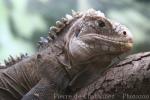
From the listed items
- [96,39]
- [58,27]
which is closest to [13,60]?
[58,27]

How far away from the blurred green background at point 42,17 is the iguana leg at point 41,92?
93 centimetres

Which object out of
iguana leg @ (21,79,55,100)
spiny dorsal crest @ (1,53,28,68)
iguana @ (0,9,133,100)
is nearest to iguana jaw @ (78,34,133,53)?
iguana @ (0,9,133,100)

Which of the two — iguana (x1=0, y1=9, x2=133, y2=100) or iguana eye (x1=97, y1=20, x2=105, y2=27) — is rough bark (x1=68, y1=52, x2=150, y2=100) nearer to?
iguana (x1=0, y1=9, x2=133, y2=100)

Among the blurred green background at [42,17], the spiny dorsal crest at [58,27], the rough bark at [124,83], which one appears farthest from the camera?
the blurred green background at [42,17]

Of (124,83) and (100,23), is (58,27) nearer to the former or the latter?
(100,23)

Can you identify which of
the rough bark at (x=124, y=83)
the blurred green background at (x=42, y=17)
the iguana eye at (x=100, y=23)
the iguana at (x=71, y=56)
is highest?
the blurred green background at (x=42, y=17)

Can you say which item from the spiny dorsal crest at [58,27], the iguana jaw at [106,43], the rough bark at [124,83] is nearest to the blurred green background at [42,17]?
the spiny dorsal crest at [58,27]

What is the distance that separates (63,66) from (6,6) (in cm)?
122

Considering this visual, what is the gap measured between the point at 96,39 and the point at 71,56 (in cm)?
18

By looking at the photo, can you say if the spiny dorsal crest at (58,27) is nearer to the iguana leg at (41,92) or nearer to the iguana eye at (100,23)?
the iguana eye at (100,23)

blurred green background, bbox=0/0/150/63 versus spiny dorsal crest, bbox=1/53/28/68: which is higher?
blurred green background, bbox=0/0/150/63

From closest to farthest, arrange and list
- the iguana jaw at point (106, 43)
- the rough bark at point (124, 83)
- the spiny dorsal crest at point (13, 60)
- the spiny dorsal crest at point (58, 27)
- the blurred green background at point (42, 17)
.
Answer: the rough bark at point (124, 83)
the iguana jaw at point (106, 43)
the spiny dorsal crest at point (58, 27)
the spiny dorsal crest at point (13, 60)
the blurred green background at point (42, 17)

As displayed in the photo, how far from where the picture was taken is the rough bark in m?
1.83

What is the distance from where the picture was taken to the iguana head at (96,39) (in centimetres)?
213
